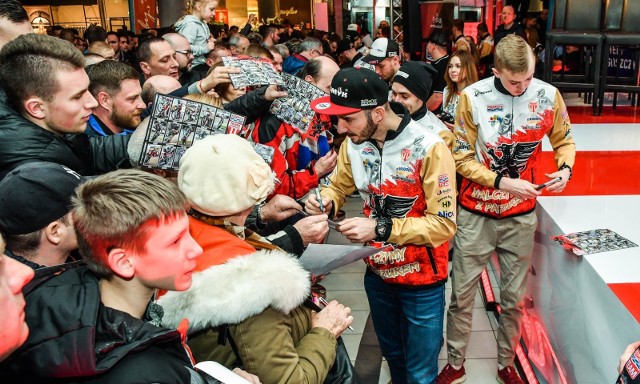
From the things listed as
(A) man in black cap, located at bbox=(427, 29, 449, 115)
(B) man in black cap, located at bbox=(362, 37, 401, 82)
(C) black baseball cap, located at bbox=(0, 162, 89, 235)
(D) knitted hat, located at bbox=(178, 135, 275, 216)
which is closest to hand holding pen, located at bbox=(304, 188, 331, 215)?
(D) knitted hat, located at bbox=(178, 135, 275, 216)

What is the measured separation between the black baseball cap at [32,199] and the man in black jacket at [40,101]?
56 cm

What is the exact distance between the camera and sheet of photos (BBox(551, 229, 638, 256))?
9.11ft

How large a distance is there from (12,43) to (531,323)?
307cm

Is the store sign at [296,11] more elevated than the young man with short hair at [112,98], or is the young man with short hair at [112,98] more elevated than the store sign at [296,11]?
the store sign at [296,11]

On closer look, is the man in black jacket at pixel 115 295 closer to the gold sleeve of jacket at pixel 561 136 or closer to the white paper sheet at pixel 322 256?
the white paper sheet at pixel 322 256

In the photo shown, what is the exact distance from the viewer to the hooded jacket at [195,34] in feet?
18.5

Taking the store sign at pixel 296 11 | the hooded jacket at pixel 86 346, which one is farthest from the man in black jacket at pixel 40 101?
the store sign at pixel 296 11

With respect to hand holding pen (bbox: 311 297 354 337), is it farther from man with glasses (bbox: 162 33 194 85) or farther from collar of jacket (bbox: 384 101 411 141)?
man with glasses (bbox: 162 33 194 85)

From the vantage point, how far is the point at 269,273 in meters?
1.50

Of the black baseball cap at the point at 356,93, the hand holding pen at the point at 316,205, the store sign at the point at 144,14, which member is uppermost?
the store sign at the point at 144,14

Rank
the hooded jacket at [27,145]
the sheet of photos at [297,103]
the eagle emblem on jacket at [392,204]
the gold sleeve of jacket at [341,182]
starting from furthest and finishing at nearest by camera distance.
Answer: the sheet of photos at [297,103], the gold sleeve of jacket at [341,182], the eagle emblem on jacket at [392,204], the hooded jacket at [27,145]

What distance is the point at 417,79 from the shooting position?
10.4 ft

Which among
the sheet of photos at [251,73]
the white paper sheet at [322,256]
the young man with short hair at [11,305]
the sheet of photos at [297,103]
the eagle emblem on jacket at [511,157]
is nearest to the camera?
the young man with short hair at [11,305]

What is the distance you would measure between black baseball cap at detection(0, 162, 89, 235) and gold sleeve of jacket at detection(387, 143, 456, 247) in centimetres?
127
